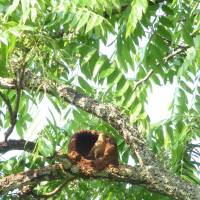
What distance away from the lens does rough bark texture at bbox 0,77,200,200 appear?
10.9 ft

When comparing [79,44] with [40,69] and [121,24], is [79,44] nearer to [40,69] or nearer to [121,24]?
[121,24]

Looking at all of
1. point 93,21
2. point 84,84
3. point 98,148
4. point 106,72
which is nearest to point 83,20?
point 93,21

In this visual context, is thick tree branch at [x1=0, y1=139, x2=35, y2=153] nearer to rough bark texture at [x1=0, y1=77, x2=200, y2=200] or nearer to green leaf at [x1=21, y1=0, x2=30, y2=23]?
rough bark texture at [x1=0, y1=77, x2=200, y2=200]

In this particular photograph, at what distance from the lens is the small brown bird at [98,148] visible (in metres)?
3.50

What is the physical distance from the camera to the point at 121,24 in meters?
4.27

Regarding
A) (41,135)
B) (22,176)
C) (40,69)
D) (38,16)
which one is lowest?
(22,176)

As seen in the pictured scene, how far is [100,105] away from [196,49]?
1.96 ft

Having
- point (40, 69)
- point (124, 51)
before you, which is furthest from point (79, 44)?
point (40, 69)

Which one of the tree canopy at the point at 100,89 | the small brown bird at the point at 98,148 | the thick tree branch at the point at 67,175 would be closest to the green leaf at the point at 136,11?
the tree canopy at the point at 100,89

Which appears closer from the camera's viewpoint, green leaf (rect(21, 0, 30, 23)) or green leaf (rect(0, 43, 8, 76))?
green leaf (rect(0, 43, 8, 76))

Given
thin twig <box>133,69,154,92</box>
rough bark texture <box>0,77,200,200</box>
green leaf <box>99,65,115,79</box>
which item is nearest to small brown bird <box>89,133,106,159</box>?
rough bark texture <box>0,77,200,200</box>

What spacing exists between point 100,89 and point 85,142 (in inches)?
46.7

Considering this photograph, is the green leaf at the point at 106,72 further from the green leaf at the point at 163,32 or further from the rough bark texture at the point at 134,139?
the rough bark texture at the point at 134,139

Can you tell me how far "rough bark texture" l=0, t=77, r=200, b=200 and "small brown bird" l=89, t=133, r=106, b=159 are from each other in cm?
11
